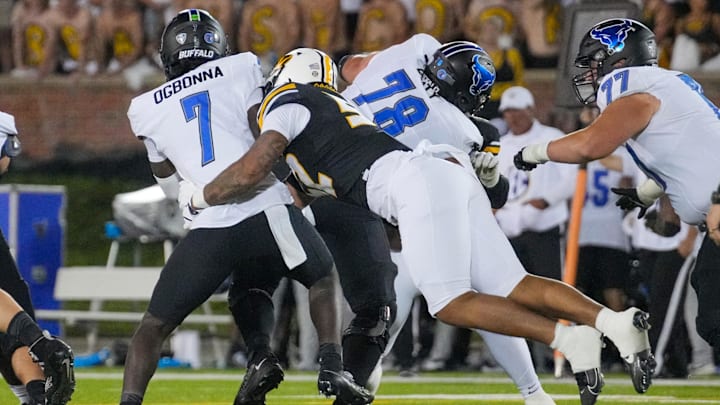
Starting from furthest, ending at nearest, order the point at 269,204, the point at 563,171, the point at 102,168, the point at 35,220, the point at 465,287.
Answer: the point at 102,168, the point at 35,220, the point at 563,171, the point at 269,204, the point at 465,287

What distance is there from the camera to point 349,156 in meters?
5.99

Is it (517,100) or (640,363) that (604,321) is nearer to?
(640,363)

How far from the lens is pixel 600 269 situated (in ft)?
36.5

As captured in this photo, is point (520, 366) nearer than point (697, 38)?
Yes

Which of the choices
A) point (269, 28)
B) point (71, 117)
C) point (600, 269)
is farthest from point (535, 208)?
point (71, 117)

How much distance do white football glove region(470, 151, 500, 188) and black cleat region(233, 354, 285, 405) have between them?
4.07ft

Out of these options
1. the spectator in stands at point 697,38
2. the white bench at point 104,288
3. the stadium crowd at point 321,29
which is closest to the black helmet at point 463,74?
the stadium crowd at point 321,29

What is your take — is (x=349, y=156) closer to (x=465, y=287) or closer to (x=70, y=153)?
(x=465, y=287)

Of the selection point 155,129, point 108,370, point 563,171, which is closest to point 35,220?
point 108,370

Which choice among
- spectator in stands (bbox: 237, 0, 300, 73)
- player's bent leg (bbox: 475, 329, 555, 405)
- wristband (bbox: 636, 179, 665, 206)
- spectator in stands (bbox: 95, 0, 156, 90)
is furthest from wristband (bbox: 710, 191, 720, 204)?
spectator in stands (bbox: 95, 0, 156, 90)

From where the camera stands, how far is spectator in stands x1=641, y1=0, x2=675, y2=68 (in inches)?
528

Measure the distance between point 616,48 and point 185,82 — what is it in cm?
190

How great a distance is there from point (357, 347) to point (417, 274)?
86 centimetres

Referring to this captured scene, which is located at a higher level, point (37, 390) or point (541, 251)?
point (37, 390)
